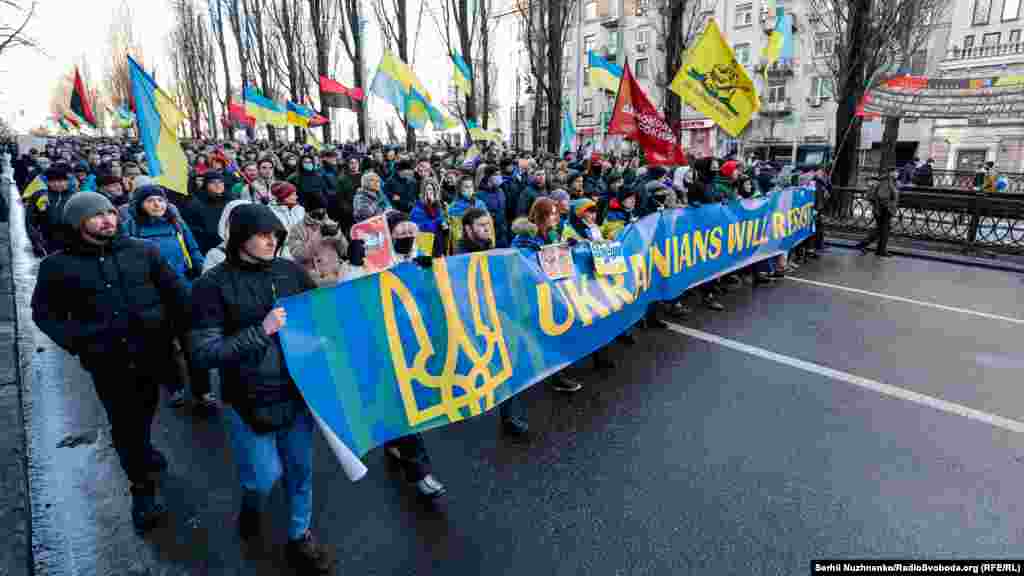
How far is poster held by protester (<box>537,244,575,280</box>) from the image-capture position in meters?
4.49

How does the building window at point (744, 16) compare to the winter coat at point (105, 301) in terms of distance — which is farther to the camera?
the building window at point (744, 16)

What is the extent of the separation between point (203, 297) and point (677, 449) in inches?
120

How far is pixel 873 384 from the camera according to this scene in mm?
4898

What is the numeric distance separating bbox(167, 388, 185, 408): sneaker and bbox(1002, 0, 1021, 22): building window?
4365cm

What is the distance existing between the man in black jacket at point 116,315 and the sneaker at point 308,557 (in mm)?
969

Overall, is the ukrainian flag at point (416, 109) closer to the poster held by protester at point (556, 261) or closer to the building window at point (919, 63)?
the poster held by protester at point (556, 261)

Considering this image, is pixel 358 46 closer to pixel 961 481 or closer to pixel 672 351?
pixel 672 351

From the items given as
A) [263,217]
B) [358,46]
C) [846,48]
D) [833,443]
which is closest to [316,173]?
[263,217]

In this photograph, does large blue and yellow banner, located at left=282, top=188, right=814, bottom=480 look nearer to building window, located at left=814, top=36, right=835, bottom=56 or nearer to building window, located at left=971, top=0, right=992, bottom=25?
building window, located at left=814, top=36, right=835, bottom=56

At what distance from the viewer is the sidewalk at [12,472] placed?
2734 mm

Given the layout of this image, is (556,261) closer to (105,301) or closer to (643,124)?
(105,301)

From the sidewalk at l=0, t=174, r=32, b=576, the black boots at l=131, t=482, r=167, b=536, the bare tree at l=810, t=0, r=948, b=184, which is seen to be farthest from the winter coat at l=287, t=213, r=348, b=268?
the bare tree at l=810, t=0, r=948, b=184

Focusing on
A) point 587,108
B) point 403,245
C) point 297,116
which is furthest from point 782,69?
point 403,245

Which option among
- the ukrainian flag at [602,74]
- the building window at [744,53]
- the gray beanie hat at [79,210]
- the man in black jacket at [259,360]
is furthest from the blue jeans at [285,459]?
the building window at [744,53]
